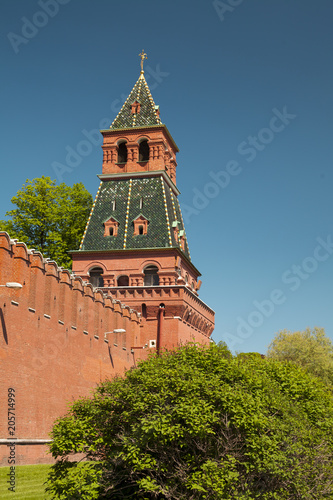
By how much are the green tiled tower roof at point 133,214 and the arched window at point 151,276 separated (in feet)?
4.99

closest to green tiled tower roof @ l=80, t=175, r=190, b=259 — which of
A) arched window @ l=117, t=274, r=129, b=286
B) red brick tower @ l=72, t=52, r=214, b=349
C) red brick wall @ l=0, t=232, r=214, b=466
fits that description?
red brick tower @ l=72, t=52, r=214, b=349

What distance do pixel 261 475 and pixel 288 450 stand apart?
0.93 metres

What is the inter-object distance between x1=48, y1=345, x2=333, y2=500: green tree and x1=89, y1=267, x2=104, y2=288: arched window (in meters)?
23.7

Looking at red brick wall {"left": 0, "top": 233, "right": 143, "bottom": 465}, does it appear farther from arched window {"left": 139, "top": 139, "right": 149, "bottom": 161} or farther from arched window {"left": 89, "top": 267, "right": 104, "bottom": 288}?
arched window {"left": 139, "top": 139, "right": 149, "bottom": 161}

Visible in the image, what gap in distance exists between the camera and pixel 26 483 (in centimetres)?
1733

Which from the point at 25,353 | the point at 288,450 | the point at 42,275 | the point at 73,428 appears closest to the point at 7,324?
the point at 25,353

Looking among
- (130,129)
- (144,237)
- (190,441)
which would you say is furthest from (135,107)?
(190,441)

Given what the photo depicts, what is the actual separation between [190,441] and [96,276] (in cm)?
2629

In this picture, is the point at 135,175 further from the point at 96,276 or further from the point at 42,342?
the point at 42,342

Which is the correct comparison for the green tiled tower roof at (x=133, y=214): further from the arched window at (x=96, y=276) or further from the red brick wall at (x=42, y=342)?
the red brick wall at (x=42, y=342)

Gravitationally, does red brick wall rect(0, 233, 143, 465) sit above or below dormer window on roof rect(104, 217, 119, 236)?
below

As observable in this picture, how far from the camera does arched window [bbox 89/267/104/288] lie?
3972cm

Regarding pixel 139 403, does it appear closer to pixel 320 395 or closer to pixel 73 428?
pixel 73 428

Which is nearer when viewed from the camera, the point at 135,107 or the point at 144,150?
the point at 144,150
